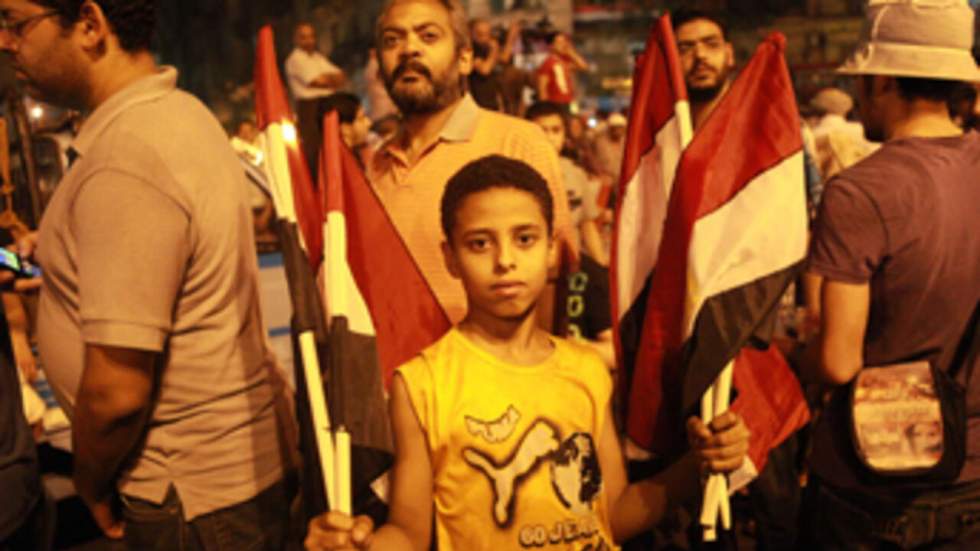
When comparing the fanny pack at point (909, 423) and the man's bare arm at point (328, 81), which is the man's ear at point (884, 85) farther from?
the man's bare arm at point (328, 81)

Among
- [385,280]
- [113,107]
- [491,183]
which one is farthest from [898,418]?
[113,107]

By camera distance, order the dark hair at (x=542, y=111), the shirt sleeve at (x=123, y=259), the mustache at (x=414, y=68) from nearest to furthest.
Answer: the shirt sleeve at (x=123, y=259) < the mustache at (x=414, y=68) < the dark hair at (x=542, y=111)

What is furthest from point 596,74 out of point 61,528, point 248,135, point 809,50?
point 61,528

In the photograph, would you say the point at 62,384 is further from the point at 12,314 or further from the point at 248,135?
the point at 248,135

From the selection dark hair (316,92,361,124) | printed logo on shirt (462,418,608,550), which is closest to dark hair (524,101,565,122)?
dark hair (316,92,361,124)

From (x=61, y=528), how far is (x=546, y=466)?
3.65m

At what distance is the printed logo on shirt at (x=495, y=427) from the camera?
6.01 feet

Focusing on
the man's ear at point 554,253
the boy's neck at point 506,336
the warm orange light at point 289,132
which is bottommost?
the boy's neck at point 506,336

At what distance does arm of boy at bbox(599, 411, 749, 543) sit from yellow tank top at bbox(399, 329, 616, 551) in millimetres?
74

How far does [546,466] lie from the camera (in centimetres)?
184

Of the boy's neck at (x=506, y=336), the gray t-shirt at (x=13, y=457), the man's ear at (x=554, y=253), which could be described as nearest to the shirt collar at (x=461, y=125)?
the man's ear at (x=554, y=253)

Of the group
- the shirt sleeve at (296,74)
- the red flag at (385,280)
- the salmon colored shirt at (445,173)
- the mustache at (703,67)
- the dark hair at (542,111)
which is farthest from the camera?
the shirt sleeve at (296,74)

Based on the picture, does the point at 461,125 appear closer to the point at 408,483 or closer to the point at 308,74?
the point at 408,483

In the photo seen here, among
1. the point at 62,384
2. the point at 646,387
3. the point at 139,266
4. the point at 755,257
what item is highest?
the point at 139,266
